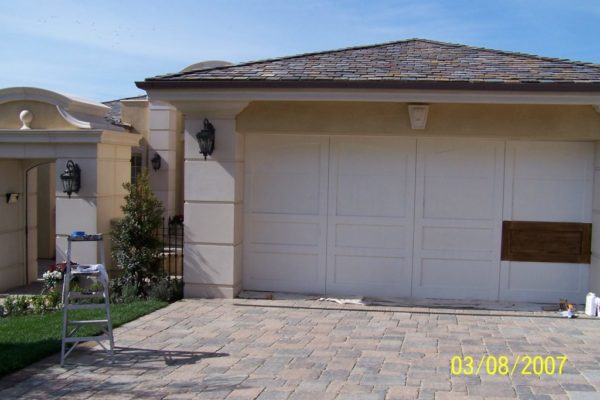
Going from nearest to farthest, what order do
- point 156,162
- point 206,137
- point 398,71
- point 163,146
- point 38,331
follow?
point 38,331 → point 398,71 → point 206,137 → point 156,162 → point 163,146

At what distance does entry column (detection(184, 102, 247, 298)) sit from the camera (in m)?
9.67

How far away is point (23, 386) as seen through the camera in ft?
18.9

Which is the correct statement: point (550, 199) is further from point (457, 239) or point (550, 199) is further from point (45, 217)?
point (45, 217)

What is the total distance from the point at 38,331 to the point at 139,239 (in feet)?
8.75

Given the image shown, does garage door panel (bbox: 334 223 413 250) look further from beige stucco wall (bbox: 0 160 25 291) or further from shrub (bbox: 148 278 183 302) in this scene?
beige stucco wall (bbox: 0 160 25 291)

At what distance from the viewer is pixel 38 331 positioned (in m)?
7.75

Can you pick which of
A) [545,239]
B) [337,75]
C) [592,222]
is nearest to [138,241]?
[337,75]

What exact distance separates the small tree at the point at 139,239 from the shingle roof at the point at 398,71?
1871 mm

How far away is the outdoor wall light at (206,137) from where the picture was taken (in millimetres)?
9531

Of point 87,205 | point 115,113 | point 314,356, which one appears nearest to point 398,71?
point 314,356

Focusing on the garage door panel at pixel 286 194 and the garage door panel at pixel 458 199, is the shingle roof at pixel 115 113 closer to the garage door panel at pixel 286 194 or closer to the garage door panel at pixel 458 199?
the garage door panel at pixel 286 194

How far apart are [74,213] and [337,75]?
517 centimetres

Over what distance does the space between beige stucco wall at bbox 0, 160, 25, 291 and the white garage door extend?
5.22 m

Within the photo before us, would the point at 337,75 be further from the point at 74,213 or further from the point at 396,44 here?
the point at 74,213
